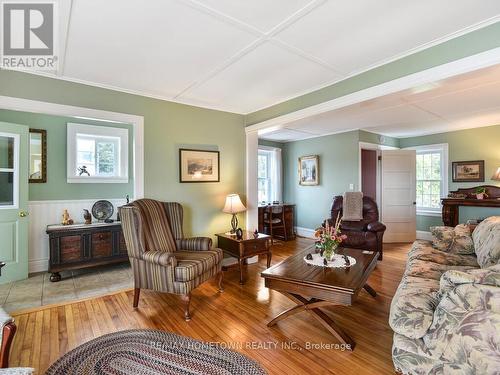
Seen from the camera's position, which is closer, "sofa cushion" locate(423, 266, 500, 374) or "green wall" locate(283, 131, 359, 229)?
"sofa cushion" locate(423, 266, 500, 374)

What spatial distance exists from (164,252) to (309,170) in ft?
14.4

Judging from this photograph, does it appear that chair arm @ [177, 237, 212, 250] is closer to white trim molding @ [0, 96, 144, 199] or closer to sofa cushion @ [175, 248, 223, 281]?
sofa cushion @ [175, 248, 223, 281]

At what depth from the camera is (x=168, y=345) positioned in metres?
2.09

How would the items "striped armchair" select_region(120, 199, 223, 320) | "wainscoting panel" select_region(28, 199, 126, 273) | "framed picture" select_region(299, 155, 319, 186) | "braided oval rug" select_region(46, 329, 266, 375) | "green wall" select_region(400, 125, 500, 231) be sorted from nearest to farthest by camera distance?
"braided oval rug" select_region(46, 329, 266, 375) → "striped armchair" select_region(120, 199, 223, 320) → "wainscoting panel" select_region(28, 199, 126, 273) → "green wall" select_region(400, 125, 500, 231) → "framed picture" select_region(299, 155, 319, 186)

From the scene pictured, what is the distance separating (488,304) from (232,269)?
3.04m

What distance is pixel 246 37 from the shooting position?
2121 millimetres

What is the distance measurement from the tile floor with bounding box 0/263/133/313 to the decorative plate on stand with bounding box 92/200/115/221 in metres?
0.79

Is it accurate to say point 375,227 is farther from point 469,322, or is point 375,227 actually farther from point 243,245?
point 469,322

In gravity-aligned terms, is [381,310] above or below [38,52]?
below

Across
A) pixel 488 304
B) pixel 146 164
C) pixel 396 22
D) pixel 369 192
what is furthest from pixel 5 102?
pixel 369 192

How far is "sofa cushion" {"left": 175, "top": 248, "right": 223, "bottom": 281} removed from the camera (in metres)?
2.55

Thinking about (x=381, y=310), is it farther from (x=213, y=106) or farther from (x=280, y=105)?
(x=213, y=106)

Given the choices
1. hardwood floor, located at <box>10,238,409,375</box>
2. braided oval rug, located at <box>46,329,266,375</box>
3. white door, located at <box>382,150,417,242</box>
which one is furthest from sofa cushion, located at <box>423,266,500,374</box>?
white door, located at <box>382,150,417,242</box>

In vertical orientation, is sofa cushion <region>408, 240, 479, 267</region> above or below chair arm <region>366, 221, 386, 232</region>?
below
